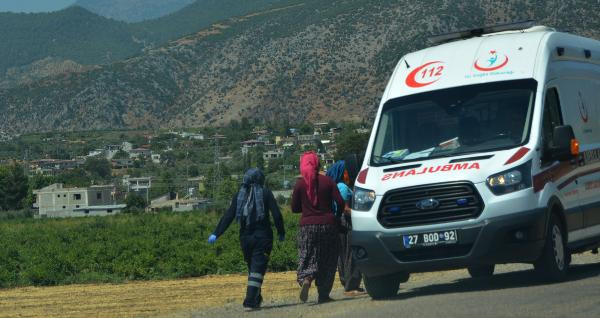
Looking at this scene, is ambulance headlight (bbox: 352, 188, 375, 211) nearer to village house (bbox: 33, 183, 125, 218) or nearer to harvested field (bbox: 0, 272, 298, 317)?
harvested field (bbox: 0, 272, 298, 317)

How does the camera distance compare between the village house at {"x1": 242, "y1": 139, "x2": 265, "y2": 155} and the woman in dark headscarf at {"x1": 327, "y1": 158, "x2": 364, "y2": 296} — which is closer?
the woman in dark headscarf at {"x1": 327, "y1": 158, "x2": 364, "y2": 296}

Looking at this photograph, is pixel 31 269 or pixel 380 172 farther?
pixel 31 269

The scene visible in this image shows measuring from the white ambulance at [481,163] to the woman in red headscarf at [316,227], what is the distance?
757 millimetres

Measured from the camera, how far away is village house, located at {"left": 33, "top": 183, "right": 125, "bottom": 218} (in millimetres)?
122500

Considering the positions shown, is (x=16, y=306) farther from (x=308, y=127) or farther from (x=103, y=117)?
(x=103, y=117)

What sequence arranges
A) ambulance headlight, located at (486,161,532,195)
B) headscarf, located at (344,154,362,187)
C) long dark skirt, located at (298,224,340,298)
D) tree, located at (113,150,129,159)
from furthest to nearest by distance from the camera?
tree, located at (113,150,129,159) → long dark skirt, located at (298,224,340,298) → headscarf, located at (344,154,362,187) → ambulance headlight, located at (486,161,532,195)

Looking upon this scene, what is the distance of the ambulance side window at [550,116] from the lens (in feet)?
47.0

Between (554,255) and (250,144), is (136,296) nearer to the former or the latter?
(554,255)

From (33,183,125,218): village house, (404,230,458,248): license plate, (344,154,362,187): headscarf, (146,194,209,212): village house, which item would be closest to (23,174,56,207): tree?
(33,183,125,218): village house

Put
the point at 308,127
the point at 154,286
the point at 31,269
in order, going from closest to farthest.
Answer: the point at 154,286, the point at 31,269, the point at 308,127

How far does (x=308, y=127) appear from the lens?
142 metres

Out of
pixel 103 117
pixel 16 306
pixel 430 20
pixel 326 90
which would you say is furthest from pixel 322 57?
pixel 16 306

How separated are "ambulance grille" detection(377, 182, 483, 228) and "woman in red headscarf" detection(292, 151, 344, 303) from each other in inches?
58.7

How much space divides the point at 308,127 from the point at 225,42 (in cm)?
5296
